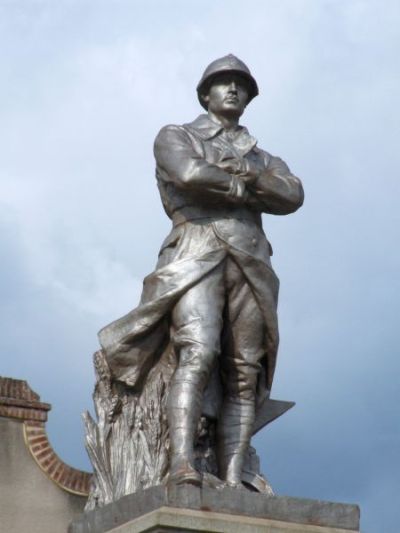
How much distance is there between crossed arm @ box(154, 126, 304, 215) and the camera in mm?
10375

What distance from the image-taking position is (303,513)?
393 inches

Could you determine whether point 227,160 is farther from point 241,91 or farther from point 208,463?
point 208,463

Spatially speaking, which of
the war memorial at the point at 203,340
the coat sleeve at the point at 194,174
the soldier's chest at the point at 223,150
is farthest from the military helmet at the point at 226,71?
the coat sleeve at the point at 194,174

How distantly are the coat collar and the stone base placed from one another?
2062 millimetres

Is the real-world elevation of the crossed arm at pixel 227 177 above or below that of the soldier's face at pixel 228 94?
below

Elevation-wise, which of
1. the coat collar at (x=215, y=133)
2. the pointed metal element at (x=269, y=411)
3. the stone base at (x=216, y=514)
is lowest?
the stone base at (x=216, y=514)

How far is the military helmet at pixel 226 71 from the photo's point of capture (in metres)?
10.7

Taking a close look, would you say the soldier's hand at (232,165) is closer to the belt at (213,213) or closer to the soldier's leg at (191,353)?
the belt at (213,213)

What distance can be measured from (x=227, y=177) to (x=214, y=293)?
2.14 feet

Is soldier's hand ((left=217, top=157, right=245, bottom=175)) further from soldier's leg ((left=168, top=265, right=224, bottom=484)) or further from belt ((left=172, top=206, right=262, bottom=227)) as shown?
soldier's leg ((left=168, top=265, right=224, bottom=484))

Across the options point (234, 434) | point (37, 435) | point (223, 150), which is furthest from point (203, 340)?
point (37, 435)

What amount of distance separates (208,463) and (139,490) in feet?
1.70

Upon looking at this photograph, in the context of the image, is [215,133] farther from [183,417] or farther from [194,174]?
[183,417]

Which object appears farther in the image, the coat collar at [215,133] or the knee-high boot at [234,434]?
the coat collar at [215,133]
